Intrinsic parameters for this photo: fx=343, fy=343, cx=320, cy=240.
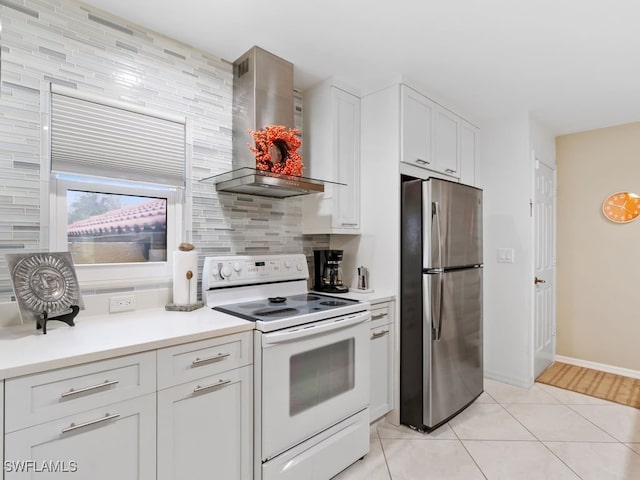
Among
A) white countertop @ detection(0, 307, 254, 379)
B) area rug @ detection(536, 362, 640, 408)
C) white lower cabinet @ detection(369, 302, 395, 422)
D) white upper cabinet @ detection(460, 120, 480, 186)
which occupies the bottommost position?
area rug @ detection(536, 362, 640, 408)

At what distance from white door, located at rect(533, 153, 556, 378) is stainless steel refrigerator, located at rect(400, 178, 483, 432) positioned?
3.58ft

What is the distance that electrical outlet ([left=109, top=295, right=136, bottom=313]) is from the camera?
1733 millimetres

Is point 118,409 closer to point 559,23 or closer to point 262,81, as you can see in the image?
point 262,81

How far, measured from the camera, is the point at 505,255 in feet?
10.3

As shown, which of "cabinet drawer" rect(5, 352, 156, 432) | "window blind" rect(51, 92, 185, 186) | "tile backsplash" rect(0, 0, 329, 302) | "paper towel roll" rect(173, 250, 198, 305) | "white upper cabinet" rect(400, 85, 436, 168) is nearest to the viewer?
"cabinet drawer" rect(5, 352, 156, 432)

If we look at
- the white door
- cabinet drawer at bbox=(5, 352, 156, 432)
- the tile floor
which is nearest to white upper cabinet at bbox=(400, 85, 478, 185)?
the white door

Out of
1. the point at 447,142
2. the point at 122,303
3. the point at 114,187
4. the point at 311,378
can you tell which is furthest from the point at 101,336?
the point at 447,142

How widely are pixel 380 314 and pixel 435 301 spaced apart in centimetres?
36

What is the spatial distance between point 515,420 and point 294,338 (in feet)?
6.23

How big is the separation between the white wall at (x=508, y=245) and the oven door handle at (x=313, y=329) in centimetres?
179

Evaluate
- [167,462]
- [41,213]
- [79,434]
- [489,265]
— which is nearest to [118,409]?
[79,434]

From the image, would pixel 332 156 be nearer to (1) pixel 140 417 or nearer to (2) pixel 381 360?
(2) pixel 381 360

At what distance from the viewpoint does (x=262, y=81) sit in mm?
2066

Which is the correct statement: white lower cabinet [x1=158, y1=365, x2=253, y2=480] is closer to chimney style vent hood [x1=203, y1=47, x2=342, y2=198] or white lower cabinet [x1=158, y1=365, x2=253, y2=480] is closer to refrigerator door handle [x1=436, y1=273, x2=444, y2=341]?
chimney style vent hood [x1=203, y1=47, x2=342, y2=198]
